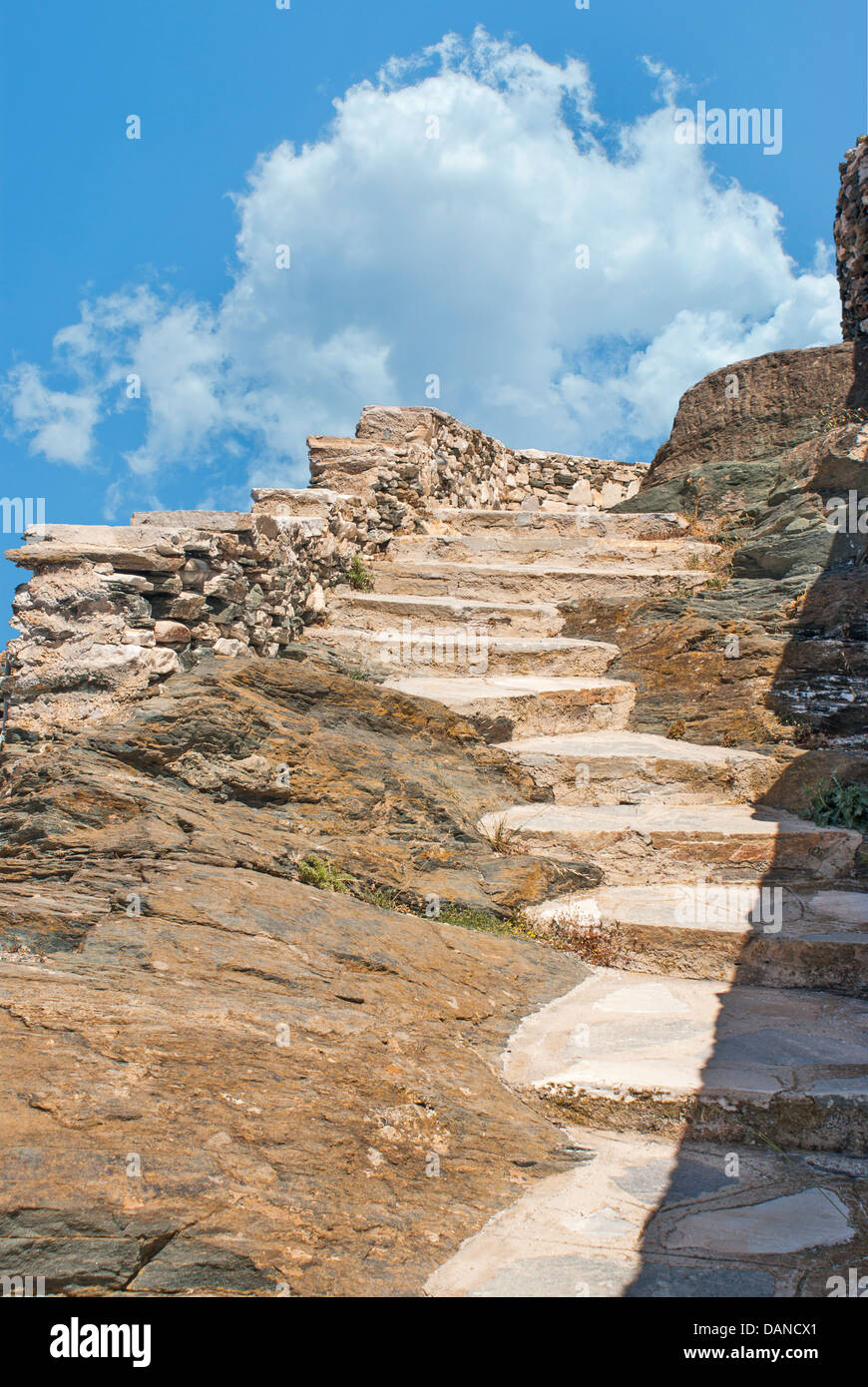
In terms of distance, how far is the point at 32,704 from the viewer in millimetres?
3949

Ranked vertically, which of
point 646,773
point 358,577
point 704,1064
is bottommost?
point 704,1064

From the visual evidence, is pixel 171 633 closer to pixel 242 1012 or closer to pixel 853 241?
pixel 242 1012

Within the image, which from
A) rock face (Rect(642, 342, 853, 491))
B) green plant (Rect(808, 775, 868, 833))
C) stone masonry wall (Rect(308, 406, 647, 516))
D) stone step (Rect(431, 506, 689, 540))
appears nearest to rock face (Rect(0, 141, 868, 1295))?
green plant (Rect(808, 775, 868, 833))

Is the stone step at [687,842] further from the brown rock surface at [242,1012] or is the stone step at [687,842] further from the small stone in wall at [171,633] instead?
the small stone in wall at [171,633]

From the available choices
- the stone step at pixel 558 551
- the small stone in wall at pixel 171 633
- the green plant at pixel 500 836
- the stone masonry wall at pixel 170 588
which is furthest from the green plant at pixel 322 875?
the stone step at pixel 558 551

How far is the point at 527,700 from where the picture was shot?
19.0 feet

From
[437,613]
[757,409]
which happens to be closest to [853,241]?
[757,409]

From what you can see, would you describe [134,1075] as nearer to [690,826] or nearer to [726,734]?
[690,826]

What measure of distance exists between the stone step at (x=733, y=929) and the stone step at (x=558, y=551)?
442 cm

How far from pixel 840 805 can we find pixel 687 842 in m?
0.89

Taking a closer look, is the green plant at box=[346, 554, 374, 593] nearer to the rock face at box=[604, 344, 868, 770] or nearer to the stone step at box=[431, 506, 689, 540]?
the rock face at box=[604, 344, 868, 770]

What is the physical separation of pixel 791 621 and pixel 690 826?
2315mm

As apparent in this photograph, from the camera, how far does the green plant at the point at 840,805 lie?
15.3 ft
